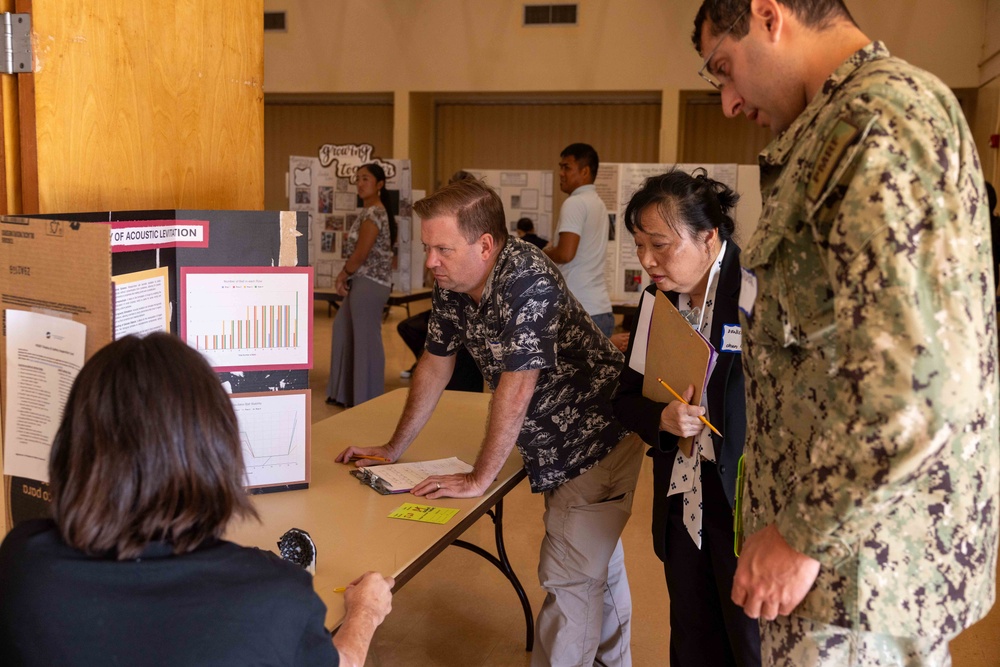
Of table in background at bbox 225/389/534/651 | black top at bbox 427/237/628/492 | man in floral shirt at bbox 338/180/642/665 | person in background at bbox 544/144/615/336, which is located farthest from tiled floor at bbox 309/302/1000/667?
person in background at bbox 544/144/615/336

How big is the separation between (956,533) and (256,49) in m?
2.09

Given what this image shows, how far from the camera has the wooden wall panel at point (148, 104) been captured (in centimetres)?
173

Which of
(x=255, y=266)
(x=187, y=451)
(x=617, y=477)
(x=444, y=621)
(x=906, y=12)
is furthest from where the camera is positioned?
(x=906, y=12)

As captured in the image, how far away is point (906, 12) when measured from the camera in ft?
31.3

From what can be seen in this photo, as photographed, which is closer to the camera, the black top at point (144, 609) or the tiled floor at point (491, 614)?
the black top at point (144, 609)

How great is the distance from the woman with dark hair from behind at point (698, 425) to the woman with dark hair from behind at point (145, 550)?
0.97 metres

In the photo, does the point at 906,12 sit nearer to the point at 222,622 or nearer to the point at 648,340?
the point at 648,340

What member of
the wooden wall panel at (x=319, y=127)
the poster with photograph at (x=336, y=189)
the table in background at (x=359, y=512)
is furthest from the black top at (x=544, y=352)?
the wooden wall panel at (x=319, y=127)

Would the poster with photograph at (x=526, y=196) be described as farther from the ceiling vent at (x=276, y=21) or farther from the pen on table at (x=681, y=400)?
the pen on table at (x=681, y=400)

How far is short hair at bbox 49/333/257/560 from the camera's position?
40.3 inches

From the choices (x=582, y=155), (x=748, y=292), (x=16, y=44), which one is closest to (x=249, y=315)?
(x=16, y=44)

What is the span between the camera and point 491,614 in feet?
10.1

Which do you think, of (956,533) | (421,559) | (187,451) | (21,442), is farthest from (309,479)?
(956,533)

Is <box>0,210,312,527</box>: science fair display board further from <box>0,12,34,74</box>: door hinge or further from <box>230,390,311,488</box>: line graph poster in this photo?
<box>0,12,34,74</box>: door hinge
